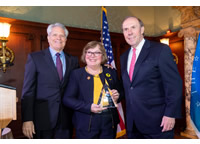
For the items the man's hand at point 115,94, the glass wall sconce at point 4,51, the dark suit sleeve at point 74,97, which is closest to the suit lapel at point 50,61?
the dark suit sleeve at point 74,97

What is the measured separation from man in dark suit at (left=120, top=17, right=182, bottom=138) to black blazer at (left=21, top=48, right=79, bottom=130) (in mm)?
802

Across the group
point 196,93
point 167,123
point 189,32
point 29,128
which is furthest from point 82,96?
point 189,32

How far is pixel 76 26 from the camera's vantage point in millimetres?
4895

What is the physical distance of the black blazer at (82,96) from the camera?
1.84m

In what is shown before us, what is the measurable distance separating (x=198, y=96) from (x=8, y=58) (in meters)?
3.81

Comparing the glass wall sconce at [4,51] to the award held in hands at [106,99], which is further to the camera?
the glass wall sconce at [4,51]

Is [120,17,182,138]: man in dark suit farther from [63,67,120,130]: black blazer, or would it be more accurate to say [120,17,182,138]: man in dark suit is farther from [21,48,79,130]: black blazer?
[21,48,79,130]: black blazer

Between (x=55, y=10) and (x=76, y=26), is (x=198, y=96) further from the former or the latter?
(x=55, y=10)

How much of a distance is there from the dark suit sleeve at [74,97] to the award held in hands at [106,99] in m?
0.15

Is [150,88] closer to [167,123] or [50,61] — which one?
[167,123]

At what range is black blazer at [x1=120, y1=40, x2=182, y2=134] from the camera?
5.64 ft

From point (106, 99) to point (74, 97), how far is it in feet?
1.23

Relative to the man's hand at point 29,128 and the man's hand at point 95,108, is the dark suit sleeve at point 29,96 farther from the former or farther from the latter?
the man's hand at point 95,108

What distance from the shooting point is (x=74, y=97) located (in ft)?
6.39
